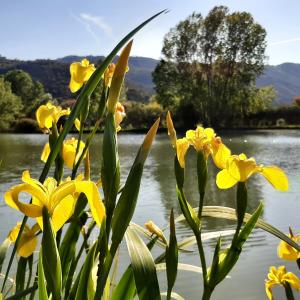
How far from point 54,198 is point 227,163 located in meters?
0.22

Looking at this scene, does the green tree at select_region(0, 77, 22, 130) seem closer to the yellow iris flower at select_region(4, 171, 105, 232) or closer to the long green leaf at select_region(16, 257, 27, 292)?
the long green leaf at select_region(16, 257, 27, 292)

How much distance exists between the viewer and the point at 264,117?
22.6m

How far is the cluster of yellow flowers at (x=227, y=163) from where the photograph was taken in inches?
18.9

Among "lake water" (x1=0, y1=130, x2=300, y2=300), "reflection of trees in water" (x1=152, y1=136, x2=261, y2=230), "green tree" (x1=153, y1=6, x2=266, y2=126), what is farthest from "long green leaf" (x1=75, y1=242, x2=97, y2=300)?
"green tree" (x1=153, y1=6, x2=266, y2=126)

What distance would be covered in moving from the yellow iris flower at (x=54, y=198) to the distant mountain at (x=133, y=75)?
217 cm

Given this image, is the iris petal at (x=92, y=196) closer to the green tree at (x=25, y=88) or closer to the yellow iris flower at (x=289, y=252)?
the yellow iris flower at (x=289, y=252)

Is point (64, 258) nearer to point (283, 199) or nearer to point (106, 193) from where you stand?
point (106, 193)

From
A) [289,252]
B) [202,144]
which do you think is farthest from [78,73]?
[289,252]

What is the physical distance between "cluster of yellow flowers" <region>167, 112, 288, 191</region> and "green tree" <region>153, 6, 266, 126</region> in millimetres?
19379

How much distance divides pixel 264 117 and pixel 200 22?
598 cm

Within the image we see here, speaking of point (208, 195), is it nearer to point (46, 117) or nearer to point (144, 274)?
point (46, 117)

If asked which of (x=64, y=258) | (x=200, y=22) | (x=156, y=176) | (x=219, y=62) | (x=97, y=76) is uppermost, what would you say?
(x=200, y=22)

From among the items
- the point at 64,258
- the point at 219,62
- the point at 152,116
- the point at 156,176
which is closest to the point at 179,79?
the point at 219,62

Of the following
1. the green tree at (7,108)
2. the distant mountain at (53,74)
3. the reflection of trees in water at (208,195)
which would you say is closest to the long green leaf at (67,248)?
the reflection of trees in water at (208,195)
